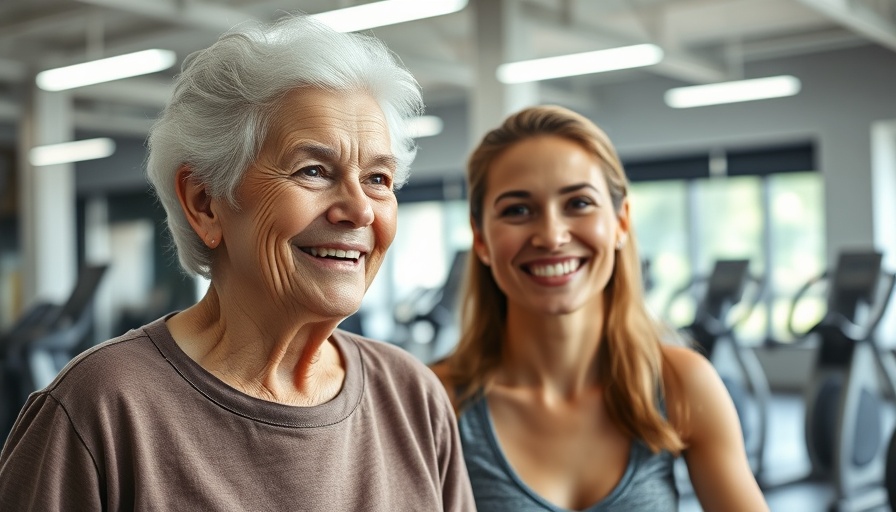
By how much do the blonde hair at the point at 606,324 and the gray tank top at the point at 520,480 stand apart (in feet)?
0.11

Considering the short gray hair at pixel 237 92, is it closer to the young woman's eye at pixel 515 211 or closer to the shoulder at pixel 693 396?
the young woman's eye at pixel 515 211

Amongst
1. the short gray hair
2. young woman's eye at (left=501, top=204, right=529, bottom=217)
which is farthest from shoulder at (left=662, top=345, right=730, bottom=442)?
the short gray hair

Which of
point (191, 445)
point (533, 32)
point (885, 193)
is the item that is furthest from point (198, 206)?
A: point (885, 193)

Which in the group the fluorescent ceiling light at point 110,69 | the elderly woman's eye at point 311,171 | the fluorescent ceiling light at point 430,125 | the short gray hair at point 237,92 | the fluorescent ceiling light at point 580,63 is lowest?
the elderly woman's eye at point 311,171

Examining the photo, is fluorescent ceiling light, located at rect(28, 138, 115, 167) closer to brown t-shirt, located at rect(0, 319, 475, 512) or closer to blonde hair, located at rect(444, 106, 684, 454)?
blonde hair, located at rect(444, 106, 684, 454)

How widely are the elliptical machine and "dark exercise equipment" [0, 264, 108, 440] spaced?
390 cm

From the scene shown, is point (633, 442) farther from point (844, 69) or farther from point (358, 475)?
point (844, 69)

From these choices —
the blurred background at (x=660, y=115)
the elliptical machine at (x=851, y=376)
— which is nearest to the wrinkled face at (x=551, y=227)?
the elliptical machine at (x=851, y=376)

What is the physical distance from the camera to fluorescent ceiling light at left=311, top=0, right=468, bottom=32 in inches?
194

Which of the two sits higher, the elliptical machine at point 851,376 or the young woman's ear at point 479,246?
the young woman's ear at point 479,246

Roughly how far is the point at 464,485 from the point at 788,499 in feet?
13.2

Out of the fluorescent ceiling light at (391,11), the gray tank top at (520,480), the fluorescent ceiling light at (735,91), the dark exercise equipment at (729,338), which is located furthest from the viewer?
the fluorescent ceiling light at (735,91)

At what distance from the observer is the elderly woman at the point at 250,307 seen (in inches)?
38.4

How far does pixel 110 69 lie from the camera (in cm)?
637
